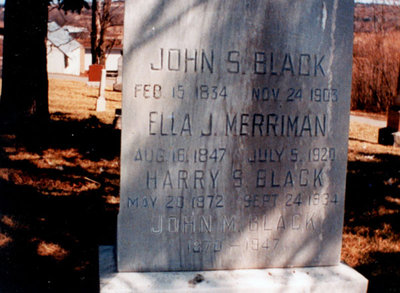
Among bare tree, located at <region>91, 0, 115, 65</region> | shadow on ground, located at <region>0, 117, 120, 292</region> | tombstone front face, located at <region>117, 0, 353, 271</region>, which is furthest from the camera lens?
bare tree, located at <region>91, 0, 115, 65</region>

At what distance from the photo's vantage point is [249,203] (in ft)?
8.00

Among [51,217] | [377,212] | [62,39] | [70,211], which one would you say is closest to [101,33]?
[70,211]

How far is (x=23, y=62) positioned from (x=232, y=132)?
5.65 metres

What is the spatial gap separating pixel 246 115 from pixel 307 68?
0.38 metres

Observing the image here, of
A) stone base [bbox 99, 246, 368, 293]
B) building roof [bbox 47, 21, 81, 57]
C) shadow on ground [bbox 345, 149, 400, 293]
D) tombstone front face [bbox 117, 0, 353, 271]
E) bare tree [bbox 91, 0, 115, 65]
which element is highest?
building roof [bbox 47, 21, 81, 57]

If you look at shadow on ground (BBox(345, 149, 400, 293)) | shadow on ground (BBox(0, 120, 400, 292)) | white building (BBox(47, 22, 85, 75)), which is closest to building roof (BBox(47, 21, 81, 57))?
white building (BBox(47, 22, 85, 75))

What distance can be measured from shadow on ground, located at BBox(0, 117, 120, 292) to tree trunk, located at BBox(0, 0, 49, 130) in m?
0.37

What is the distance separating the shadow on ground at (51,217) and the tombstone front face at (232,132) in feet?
5.38

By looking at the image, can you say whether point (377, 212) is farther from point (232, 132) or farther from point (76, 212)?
point (232, 132)

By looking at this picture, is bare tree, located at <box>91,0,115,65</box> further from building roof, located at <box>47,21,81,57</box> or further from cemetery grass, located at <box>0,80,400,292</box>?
building roof, located at <box>47,21,81,57</box>

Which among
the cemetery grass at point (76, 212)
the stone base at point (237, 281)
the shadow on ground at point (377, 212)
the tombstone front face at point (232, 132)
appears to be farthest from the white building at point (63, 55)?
the stone base at point (237, 281)

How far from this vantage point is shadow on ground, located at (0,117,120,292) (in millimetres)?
3818

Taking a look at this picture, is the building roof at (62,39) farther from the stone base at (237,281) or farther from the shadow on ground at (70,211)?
the stone base at (237,281)

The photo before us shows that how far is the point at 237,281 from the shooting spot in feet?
7.80
